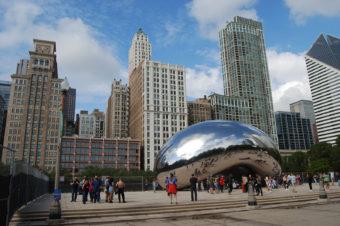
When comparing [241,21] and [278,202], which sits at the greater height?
[241,21]

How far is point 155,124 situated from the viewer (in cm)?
11475

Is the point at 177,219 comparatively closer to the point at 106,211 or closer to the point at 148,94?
the point at 106,211

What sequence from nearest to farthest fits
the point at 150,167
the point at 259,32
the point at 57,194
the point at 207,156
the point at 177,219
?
the point at 57,194 → the point at 177,219 → the point at 207,156 → the point at 150,167 → the point at 259,32

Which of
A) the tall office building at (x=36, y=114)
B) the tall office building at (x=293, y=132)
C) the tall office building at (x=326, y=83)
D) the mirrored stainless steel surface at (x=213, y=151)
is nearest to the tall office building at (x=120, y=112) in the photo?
the tall office building at (x=36, y=114)

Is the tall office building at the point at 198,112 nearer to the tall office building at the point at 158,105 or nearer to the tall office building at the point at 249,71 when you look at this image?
the tall office building at the point at 158,105

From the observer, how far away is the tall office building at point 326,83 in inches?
6590

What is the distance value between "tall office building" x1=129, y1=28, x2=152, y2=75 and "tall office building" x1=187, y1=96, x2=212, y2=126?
46391mm

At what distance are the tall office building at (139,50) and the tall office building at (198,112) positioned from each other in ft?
152

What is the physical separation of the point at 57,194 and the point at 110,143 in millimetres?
103446

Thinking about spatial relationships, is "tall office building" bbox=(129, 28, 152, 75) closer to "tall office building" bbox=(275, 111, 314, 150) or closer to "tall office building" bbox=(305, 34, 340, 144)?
"tall office building" bbox=(275, 111, 314, 150)

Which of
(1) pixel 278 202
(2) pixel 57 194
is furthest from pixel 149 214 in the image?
(1) pixel 278 202

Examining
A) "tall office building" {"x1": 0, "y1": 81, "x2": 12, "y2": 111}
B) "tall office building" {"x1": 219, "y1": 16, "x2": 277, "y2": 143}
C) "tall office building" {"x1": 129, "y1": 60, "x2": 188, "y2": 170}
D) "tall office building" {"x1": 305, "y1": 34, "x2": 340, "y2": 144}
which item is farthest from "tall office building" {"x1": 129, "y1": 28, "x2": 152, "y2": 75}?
"tall office building" {"x1": 305, "y1": 34, "x2": 340, "y2": 144}

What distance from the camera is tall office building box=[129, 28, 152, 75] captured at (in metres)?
163

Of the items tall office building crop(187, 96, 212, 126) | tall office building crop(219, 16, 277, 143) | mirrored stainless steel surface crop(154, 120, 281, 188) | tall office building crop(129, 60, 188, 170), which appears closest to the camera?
mirrored stainless steel surface crop(154, 120, 281, 188)
